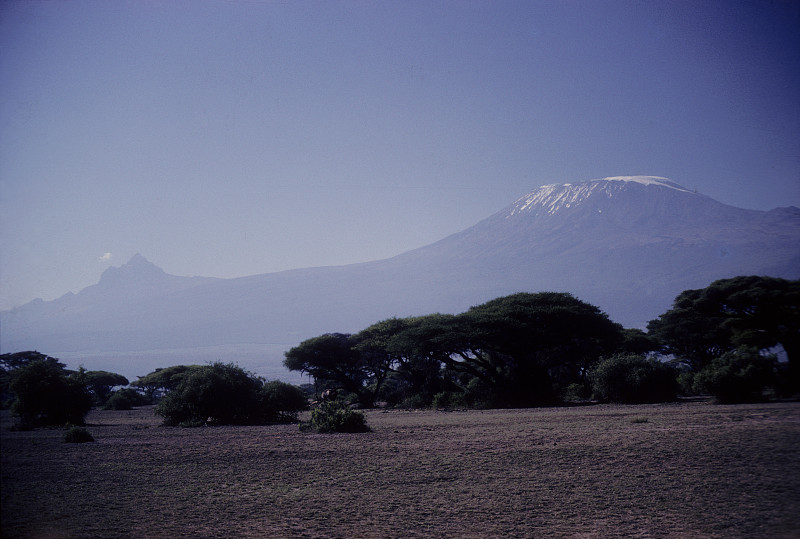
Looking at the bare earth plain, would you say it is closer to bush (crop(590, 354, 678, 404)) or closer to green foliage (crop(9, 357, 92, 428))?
green foliage (crop(9, 357, 92, 428))

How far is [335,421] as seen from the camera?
1445 centimetres

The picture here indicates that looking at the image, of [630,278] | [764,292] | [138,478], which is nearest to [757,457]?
[764,292]

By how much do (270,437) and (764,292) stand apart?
493 inches

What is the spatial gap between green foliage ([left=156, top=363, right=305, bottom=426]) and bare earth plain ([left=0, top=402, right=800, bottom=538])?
8.67 meters

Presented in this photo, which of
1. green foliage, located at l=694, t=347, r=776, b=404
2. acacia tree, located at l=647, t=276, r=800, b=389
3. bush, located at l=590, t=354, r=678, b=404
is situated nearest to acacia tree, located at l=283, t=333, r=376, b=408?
bush, located at l=590, t=354, r=678, b=404

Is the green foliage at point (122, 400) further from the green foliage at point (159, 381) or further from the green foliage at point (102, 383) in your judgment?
the green foliage at point (102, 383)

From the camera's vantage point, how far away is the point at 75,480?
23.1ft

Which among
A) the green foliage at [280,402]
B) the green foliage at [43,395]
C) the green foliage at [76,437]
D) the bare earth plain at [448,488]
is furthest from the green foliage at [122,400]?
the bare earth plain at [448,488]

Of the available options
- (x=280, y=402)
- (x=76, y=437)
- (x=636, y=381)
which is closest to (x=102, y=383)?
(x=280, y=402)

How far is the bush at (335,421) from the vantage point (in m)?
14.4

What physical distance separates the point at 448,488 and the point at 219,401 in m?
14.9

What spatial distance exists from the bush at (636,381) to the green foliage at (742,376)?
1181cm

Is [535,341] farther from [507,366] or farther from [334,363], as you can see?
[334,363]

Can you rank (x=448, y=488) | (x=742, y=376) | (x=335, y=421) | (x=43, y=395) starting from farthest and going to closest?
1. (x=43, y=395)
2. (x=335, y=421)
3. (x=448, y=488)
4. (x=742, y=376)
